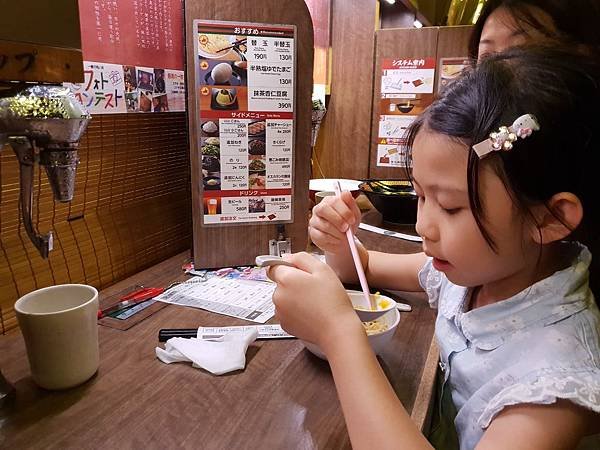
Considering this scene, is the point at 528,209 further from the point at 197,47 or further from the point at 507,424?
the point at 197,47

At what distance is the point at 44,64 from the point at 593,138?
70cm

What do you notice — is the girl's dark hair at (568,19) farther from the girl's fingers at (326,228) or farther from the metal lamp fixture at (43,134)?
the metal lamp fixture at (43,134)

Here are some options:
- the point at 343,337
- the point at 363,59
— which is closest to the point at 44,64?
the point at 343,337

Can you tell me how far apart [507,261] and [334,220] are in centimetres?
40

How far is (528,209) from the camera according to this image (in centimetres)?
65

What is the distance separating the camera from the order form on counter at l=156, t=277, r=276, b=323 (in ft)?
3.26

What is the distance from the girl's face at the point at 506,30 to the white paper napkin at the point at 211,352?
886mm

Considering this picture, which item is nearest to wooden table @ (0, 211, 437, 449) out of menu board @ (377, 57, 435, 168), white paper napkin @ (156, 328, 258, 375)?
white paper napkin @ (156, 328, 258, 375)

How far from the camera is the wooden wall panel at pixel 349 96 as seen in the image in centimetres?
241

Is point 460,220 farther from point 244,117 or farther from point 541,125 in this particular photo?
point 244,117

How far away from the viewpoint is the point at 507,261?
0.71m

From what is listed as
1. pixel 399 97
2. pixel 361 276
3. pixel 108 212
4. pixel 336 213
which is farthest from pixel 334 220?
pixel 399 97

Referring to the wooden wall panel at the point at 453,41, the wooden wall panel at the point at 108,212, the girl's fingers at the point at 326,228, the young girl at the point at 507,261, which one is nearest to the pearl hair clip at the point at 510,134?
the young girl at the point at 507,261

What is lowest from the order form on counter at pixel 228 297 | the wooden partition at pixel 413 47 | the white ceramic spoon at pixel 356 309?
the order form on counter at pixel 228 297
